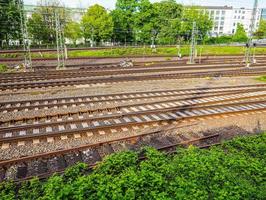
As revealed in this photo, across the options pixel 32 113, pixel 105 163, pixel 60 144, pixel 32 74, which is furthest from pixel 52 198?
→ pixel 32 74

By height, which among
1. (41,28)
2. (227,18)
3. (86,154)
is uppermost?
(227,18)

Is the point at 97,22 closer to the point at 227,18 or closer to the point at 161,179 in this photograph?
the point at 161,179

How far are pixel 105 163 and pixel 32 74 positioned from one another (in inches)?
673

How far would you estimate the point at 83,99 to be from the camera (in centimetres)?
1421

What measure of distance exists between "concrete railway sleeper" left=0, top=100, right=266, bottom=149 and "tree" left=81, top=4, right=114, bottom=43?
41324 millimetres

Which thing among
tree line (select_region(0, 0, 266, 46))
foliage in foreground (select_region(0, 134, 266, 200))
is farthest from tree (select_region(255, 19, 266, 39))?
foliage in foreground (select_region(0, 134, 266, 200))

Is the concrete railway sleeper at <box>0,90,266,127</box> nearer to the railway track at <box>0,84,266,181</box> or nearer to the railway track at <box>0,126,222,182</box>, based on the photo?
the railway track at <box>0,84,266,181</box>

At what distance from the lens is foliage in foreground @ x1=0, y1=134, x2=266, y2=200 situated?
217 inches

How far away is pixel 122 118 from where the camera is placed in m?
11.2

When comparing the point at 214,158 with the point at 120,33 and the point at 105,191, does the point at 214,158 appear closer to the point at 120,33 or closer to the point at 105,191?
the point at 105,191

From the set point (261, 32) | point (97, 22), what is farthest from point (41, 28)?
point (261, 32)

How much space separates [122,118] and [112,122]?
2.27ft

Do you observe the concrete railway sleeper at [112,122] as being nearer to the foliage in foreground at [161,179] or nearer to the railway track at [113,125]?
the railway track at [113,125]

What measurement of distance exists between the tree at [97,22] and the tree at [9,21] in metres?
12.3
